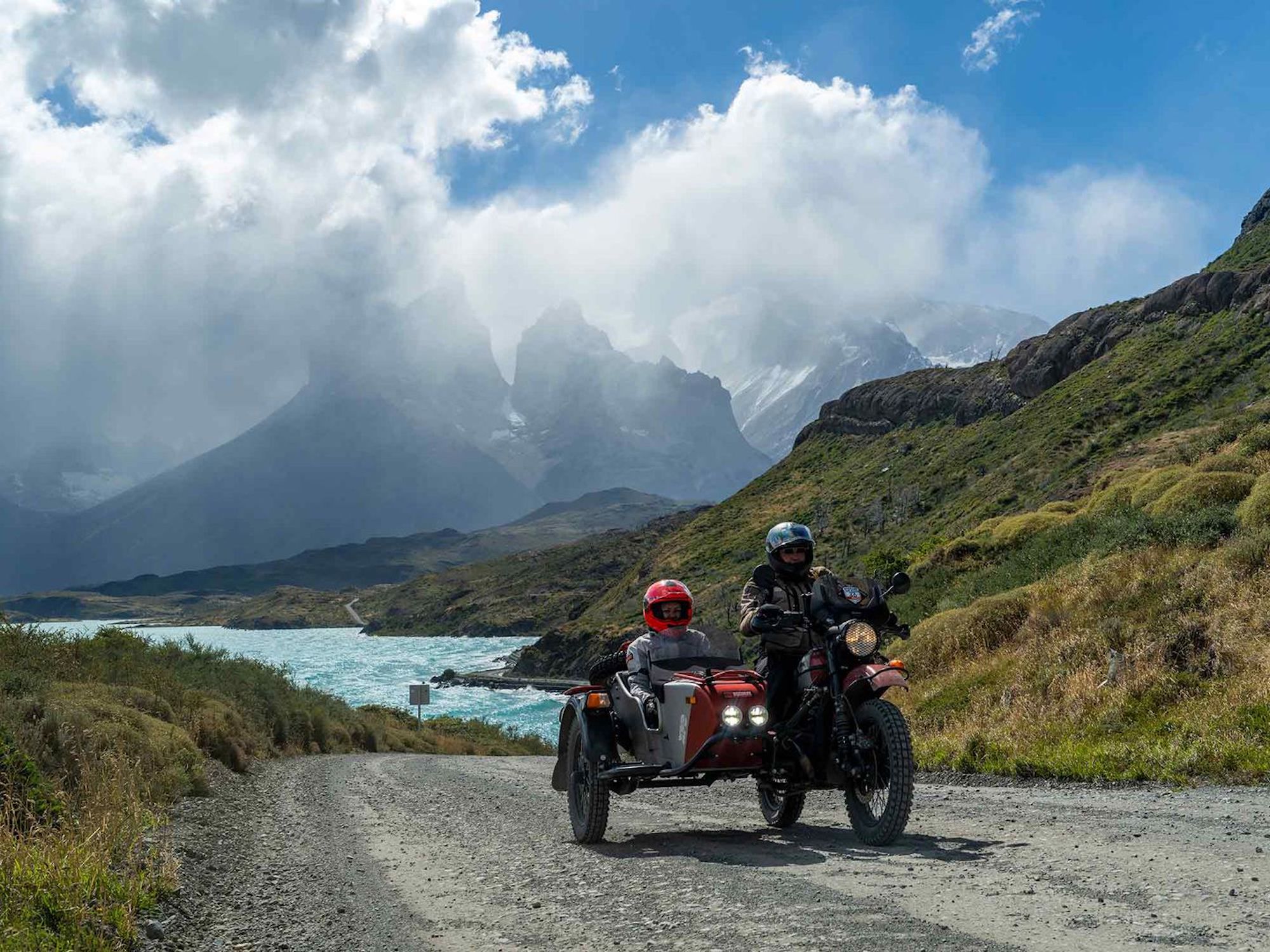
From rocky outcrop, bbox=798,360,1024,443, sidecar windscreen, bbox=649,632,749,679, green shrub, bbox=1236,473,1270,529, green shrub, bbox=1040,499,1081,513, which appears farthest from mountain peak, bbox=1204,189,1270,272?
sidecar windscreen, bbox=649,632,749,679

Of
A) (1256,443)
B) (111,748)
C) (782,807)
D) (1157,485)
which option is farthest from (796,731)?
(1157,485)

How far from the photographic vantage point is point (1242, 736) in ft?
28.4

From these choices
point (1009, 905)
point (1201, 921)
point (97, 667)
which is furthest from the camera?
point (97, 667)

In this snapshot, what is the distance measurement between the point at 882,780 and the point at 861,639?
35.7 inches

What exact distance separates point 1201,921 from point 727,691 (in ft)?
11.1

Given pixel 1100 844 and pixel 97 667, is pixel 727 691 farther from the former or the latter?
pixel 97 667

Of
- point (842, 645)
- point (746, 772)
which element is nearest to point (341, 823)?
point (746, 772)

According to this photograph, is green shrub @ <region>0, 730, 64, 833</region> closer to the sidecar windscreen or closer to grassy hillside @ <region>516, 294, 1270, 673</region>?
the sidecar windscreen

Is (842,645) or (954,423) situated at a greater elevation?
(954,423)

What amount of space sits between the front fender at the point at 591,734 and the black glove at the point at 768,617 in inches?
74.6

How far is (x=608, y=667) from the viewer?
834 centimetres

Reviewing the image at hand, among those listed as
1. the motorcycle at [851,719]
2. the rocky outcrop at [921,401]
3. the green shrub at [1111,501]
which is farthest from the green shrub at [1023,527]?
the rocky outcrop at [921,401]

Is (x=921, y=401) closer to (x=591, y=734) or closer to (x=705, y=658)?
(x=705, y=658)

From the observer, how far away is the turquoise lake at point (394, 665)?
64812 millimetres
